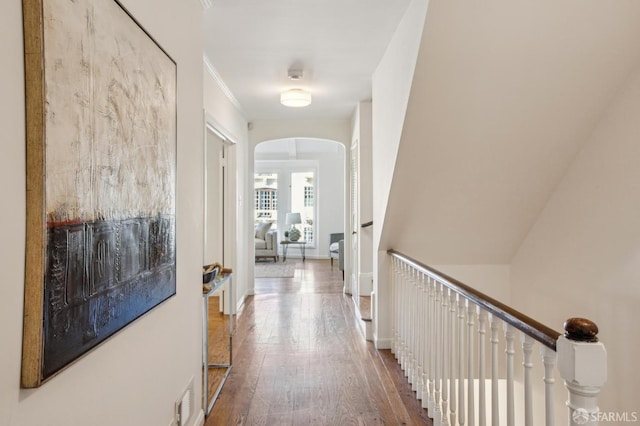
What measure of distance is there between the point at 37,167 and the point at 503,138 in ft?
8.22

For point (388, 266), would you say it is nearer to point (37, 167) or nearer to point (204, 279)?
point (204, 279)

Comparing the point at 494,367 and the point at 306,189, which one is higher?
the point at 306,189

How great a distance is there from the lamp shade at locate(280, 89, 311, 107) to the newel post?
126 inches

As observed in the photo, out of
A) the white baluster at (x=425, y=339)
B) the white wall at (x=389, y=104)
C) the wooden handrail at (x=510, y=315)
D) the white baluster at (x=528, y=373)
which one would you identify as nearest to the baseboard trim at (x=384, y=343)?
the white wall at (x=389, y=104)

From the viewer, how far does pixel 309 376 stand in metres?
2.75

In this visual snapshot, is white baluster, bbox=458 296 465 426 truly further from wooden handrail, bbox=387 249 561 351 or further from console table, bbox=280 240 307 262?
console table, bbox=280 240 307 262

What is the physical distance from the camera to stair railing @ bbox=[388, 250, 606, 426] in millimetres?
1001

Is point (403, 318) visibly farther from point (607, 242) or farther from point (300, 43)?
point (300, 43)

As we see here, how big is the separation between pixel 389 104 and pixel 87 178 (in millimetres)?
2215

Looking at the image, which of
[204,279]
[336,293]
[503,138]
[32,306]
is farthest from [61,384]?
[336,293]

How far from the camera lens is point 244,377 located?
9.01 ft

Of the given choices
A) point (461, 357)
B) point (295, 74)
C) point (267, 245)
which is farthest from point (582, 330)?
point (267, 245)

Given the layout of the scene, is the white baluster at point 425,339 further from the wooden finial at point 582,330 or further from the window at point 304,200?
the window at point 304,200

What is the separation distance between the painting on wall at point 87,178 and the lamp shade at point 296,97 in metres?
2.29
